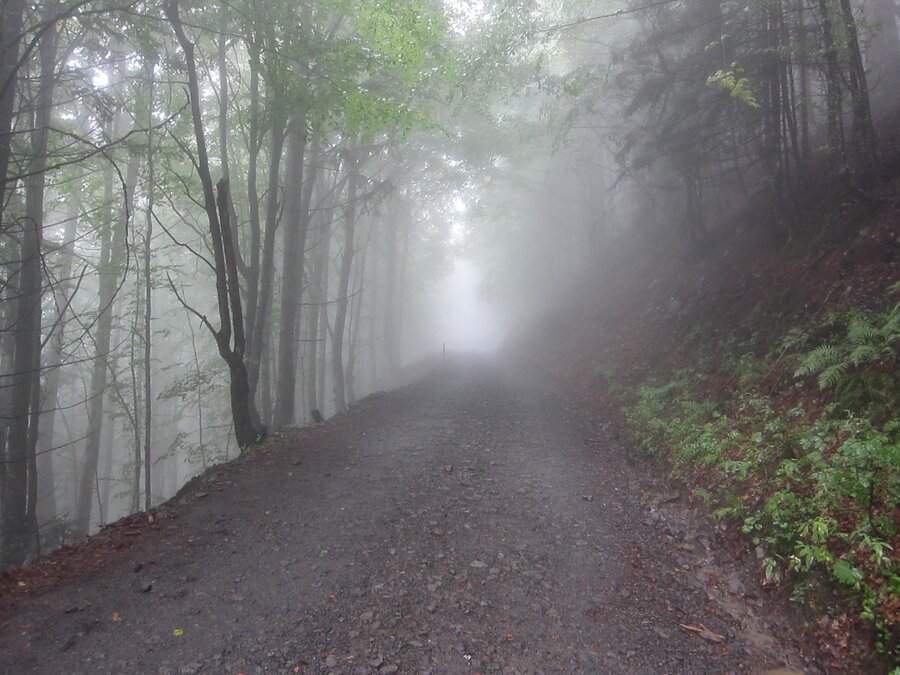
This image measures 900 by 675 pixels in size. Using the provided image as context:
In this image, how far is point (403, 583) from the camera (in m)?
4.14

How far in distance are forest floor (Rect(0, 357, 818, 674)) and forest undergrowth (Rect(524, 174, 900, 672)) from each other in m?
0.41

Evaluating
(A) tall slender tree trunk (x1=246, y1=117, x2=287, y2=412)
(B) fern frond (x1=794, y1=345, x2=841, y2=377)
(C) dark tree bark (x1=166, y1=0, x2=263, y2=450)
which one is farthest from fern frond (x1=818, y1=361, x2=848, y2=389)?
(A) tall slender tree trunk (x1=246, y1=117, x2=287, y2=412)

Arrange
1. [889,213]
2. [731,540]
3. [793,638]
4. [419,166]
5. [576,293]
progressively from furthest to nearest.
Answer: [576,293] → [419,166] → [889,213] → [731,540] → [793,638]

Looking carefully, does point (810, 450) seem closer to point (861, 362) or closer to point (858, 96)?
point (861, 362)

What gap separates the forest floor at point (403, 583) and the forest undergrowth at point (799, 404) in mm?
407

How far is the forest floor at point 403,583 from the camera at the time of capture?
3.35 metres

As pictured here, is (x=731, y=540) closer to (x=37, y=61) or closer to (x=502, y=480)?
(x=502, y=480)

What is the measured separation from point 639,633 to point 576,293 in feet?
75.7

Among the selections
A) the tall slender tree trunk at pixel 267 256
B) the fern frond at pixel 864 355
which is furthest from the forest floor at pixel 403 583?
the tall slender tree trunk at pixel 267 256

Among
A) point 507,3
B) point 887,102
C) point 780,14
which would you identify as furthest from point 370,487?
point 887,102

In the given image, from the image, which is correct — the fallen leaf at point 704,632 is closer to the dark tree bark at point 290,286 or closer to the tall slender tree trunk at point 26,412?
the tall slender tree trunk at point 26,412

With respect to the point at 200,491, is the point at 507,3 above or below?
above

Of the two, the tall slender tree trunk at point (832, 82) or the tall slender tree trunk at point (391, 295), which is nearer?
the tall slender tree trunk at point (832, 82)

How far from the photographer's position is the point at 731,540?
15.2 feet
